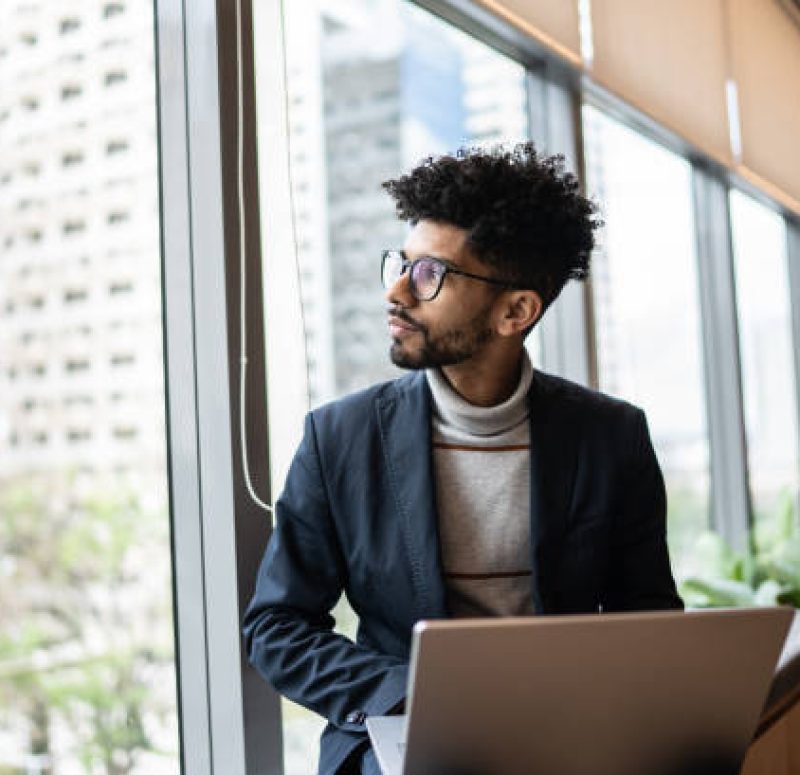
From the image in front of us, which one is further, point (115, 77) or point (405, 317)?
point (115, 77)

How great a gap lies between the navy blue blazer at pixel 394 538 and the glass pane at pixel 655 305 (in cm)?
192

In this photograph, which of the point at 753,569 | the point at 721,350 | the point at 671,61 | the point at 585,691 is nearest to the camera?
the point at 585,691

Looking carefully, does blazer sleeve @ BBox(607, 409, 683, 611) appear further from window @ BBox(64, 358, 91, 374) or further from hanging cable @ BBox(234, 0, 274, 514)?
window @ BBox(64, 358, 91, 374)

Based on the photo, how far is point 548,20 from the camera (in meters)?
3.26

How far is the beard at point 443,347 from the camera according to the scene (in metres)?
1.85

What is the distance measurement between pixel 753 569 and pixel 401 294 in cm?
368

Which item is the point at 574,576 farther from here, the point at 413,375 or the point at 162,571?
the point at 162,571

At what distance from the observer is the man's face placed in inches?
73.0

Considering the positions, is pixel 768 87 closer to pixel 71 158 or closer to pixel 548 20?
pixel 548 20

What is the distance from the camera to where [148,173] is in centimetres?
217

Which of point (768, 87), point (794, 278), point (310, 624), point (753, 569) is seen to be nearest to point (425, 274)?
point (310, 624)

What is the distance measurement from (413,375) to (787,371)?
486cm

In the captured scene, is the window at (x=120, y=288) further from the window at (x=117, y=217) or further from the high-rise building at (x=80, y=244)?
the window at (x=117, y=217)

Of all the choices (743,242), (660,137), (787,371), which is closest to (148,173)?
(660,137)
